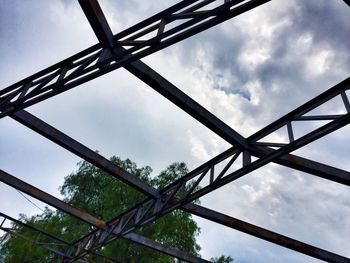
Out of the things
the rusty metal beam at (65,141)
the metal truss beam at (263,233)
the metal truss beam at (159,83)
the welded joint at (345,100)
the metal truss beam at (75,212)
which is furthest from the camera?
the metal truss beam at (75,212)

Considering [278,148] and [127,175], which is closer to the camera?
[278,148]

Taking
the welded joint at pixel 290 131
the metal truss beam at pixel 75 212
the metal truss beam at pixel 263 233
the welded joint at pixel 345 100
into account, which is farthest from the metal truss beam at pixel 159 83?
the metal truss beam at pixel 75 212

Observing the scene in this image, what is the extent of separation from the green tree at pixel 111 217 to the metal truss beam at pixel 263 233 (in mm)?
7527

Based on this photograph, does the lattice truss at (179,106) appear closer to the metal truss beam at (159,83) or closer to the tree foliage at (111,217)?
the metal truss beam at (159,83)

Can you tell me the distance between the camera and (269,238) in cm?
788

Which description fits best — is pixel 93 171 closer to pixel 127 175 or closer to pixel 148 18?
pixel 127 175

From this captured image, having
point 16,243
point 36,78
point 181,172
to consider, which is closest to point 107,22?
point 36,78

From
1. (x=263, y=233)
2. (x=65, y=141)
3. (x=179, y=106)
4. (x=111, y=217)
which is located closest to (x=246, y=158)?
(x=179, y=106)

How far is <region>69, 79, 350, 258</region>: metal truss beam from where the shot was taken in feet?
16.5

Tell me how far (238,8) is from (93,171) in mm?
16778

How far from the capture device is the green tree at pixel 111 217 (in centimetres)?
1474

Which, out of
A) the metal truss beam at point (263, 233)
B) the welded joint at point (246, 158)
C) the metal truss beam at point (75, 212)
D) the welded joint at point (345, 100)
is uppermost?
the welded joint at point (345, 100)

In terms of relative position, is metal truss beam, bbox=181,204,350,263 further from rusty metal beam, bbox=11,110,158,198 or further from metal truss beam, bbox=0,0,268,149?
metal truss beam, bbox=0,0,268,149

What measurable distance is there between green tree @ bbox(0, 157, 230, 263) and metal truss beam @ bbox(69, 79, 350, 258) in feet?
16.9
